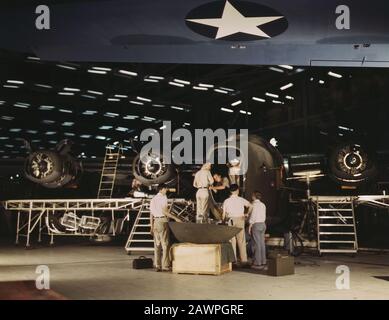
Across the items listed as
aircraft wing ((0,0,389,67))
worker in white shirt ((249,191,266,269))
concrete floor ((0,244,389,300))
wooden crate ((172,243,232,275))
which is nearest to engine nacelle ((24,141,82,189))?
concrete floor ((0,244,389,300))

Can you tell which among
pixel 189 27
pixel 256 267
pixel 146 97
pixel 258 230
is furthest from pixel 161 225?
pixel 146 97

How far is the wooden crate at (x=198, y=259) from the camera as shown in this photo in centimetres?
1013

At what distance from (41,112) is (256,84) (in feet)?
41.4

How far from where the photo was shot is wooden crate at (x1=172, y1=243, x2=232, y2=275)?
33.2 feet

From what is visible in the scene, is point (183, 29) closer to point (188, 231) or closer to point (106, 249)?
point (188, 231)

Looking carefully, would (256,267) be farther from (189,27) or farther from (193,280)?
(189,27)

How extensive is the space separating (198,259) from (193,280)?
850 millimetres

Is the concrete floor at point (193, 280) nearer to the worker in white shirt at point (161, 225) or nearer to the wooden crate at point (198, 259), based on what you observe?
the wooden crate at point (198, 259)

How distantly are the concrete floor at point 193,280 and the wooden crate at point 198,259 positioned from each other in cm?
26

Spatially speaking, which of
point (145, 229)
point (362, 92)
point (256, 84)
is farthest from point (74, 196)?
point (362, 92)

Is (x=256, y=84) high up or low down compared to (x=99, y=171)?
up

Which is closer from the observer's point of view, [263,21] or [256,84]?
[263,21]

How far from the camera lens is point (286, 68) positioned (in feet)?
81.9

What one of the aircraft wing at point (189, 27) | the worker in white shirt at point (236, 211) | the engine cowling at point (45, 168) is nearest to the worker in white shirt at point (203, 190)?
the worker in white shirt at point (236, 211)
